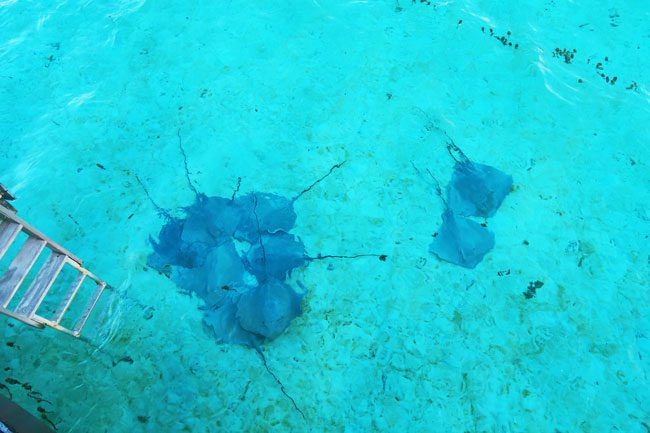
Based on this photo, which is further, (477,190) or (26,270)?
(477,190)

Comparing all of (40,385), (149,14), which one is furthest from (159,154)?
(149,14)

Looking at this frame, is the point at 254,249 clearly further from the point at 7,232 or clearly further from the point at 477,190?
the point at 477,190

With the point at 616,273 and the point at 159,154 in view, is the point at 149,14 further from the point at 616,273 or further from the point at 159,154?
the point at 616,273

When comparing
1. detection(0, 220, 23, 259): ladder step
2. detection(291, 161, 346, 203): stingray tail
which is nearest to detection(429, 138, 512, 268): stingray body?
detection(291, 161, 346, 203): stingray tail

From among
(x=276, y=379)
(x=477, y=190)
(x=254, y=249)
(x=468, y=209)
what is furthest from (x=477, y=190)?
(x=276, y=379)

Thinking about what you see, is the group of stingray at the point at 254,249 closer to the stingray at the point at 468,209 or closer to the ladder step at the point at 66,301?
the stingray at the point at 468,209

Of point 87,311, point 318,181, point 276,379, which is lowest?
point 276,379
